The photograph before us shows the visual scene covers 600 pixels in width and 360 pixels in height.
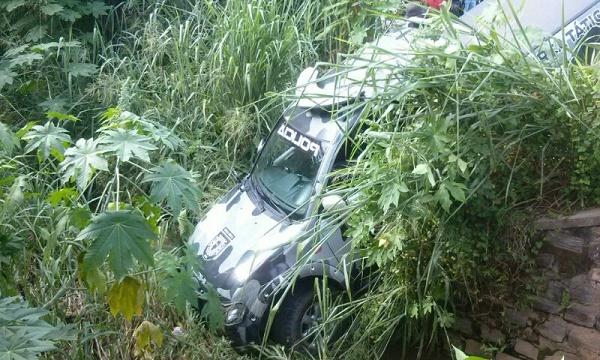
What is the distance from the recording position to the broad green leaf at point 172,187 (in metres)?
3.87

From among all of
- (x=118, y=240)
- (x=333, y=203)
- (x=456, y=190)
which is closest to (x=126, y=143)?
(x=118, y=240)

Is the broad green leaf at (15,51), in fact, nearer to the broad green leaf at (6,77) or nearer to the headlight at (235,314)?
the broad green leaf at (6,77)

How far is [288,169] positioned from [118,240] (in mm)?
1895

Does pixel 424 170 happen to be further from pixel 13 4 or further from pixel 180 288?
pixel 13 4

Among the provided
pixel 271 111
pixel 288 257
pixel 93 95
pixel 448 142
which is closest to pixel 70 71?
pixel 93 95

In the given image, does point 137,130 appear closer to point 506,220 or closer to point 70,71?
point 506,220

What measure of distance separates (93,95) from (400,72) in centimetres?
395

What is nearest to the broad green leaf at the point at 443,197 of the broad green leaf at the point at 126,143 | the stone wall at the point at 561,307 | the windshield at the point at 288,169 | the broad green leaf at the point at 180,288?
the stone wall at the point at 561,307

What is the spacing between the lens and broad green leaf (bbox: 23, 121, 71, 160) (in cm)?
412

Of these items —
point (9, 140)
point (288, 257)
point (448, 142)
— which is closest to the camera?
point (448, 142)

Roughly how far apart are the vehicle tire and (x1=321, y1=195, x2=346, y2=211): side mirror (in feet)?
2.24

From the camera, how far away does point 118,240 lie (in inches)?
139

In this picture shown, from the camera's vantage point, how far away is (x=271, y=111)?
668cm

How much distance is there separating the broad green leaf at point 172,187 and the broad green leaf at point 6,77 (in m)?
3.21
